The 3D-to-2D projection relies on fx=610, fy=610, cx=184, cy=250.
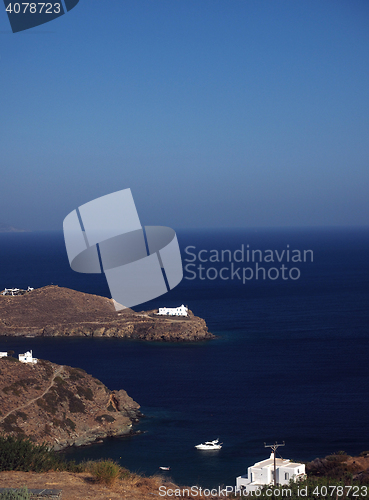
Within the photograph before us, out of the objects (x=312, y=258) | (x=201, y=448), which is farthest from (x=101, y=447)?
(x=312, y=258)

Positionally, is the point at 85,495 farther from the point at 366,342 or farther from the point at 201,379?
the point at 366,342

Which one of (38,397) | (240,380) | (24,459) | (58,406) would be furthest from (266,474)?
(240,380)

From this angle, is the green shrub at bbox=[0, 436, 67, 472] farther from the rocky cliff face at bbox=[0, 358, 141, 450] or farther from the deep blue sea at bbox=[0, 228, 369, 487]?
the rocky cliff face at bbox=[0, 358, 141, 450]

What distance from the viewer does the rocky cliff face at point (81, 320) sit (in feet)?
178

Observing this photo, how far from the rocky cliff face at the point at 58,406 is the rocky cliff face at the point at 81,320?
21.5 m

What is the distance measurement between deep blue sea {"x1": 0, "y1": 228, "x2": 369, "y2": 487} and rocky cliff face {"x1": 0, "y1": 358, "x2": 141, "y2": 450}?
45.6 inches

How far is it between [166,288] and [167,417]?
5867 cm

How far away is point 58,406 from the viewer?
95.5 feet

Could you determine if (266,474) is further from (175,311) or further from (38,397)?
(175,311)

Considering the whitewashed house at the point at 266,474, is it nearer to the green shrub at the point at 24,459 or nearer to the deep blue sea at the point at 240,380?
the deep blue sea at the point at 240,380

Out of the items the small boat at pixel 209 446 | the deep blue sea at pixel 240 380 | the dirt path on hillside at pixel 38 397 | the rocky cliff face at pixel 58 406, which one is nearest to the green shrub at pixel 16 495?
the deep blue sea at pixel 240 380

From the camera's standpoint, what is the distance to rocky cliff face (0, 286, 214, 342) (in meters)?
54.4

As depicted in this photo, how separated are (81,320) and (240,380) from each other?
25.1 m

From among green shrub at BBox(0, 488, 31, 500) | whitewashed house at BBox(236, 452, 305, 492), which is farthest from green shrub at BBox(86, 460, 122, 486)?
whitewashed house at BBox(236, 452, 305, 492)
